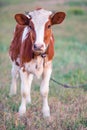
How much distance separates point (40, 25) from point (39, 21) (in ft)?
0.29

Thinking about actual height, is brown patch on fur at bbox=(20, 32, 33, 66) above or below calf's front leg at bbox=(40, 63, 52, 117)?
above

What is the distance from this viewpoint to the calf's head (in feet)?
25.1

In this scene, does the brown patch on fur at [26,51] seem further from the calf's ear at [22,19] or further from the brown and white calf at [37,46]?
the calf's ear at [22,19]

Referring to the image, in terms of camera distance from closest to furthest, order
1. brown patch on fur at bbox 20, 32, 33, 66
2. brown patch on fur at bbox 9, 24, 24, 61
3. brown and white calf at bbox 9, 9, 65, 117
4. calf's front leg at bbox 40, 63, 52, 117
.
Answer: brown and white calf at bbox 9, 9, 65, 117, brown patch on fur at bbox 20, 32, 33, 66, calf's front leg at bbox 40, 63, 52, 117, brown patch on fur at bbox 9, 24, 24, 61

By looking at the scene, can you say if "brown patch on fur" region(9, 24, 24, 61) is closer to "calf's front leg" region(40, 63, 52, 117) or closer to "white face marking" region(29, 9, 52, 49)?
"calf's front leg" region(40, 63, 52, 117)

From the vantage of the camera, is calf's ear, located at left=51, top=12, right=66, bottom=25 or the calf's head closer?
the calf's head

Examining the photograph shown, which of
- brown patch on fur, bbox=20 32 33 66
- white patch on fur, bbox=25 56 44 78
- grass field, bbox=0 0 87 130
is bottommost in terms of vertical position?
grass field, bbox=0 0 87 130

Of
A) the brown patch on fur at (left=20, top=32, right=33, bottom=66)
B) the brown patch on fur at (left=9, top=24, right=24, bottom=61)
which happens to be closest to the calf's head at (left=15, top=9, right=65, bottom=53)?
the brown patch on fur at (left=20, top=32, right=33, bottom=66)

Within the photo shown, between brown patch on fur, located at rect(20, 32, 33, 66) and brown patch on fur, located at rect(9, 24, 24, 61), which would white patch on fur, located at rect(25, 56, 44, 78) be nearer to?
brown patch on fur, located at rect(20, 32, 33, 66)

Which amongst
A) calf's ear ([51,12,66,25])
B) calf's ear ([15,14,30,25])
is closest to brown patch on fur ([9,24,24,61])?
calf's ear ([15,14,30,25])

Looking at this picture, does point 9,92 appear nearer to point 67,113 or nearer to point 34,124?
point 67,113

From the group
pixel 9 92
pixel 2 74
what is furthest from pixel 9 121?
pixel 2 74

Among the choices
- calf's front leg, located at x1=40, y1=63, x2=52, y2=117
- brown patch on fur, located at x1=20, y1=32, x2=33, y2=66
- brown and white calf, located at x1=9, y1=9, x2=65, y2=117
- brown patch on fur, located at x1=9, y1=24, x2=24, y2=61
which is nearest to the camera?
brown and white calf, located at x1=9, y1=9, x2=65, y2=117

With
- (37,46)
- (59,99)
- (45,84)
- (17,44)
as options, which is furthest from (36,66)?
(59,99)
